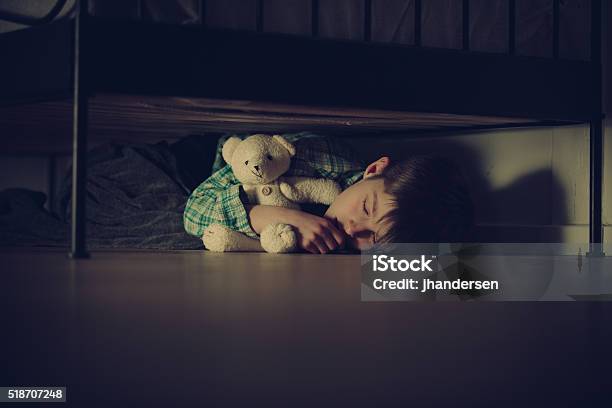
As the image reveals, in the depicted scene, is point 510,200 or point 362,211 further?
point 510,200

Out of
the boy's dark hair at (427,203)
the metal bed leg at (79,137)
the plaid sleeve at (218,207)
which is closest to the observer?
the metal bed leg at (79,137)

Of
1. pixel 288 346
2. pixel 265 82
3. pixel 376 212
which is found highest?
pixel 265 82

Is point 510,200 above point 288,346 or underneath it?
above

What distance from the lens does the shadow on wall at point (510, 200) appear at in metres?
2.16

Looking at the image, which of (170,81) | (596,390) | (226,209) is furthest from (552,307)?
(226,209)

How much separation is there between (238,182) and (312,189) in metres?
0.18

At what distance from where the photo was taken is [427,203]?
1.88m

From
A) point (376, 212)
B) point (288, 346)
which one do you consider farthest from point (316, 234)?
point (288, 346)

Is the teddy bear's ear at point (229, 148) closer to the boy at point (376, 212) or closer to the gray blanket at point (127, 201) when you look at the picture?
the boy at point (376, 212)

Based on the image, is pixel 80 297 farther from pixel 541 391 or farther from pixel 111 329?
pixel 541 391

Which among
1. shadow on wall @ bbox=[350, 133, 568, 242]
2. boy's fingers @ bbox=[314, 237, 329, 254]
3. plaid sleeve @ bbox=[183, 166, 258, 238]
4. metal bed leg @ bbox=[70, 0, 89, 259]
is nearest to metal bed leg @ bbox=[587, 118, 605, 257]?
shadow on wall @ bbox=[350, 133, 568, 242]

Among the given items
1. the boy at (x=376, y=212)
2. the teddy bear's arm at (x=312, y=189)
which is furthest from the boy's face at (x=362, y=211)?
the teddy bear's arm at (x=312, y=189)

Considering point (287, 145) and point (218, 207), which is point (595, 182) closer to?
point (287, 145)

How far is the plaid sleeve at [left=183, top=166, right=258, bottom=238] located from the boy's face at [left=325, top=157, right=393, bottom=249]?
201 millimetres
